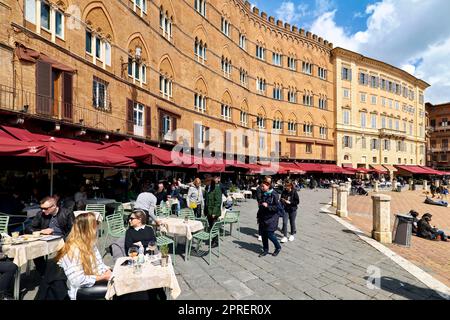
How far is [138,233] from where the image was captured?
441cm

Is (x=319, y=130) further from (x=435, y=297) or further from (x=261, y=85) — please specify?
(x=435, y=297)

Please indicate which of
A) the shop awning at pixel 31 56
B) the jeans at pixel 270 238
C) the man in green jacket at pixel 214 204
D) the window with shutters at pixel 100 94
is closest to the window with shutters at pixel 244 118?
the window with shutters at pixel 100 94

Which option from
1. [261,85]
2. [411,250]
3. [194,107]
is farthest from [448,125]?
[411,250]

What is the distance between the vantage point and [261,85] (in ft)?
111

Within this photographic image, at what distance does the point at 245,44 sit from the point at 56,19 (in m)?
24.0

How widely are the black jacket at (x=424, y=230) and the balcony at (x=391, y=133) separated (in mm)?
40756

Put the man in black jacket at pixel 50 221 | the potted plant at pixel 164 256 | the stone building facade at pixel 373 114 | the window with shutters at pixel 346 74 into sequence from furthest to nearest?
the window with shutters at pixel 346 74, the stone building facade at pixel 373 114, the man in black jacket at pixel 50 221, the potted plant at pixel 164 256

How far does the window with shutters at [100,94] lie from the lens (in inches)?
530

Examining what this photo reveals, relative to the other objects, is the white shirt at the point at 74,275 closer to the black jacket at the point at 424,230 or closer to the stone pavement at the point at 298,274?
the stone pavement at the point at 298,274

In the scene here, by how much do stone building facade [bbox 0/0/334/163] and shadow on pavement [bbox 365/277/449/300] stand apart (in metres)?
12.7

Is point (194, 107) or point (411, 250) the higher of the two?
point (194, 107)

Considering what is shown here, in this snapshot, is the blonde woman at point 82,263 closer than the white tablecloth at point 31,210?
Yes

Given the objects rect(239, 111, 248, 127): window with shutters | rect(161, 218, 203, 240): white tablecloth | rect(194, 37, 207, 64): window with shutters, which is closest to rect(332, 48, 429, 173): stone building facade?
rect(239, 111, 248, 127): window with shutters

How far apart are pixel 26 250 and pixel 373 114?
5068 centimetres
